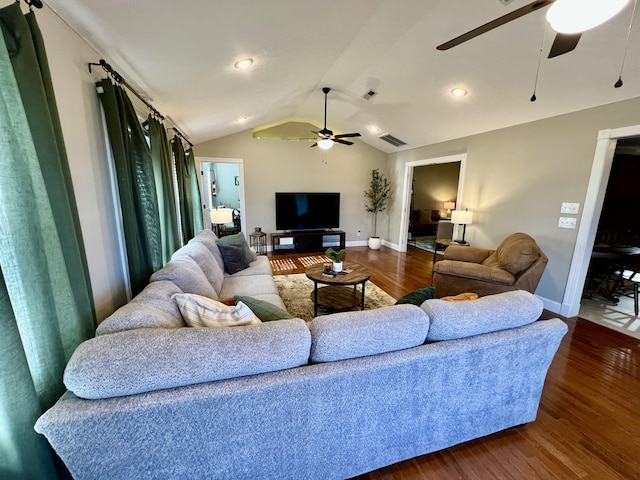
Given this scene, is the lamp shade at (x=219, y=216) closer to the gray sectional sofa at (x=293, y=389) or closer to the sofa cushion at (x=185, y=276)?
the sofa cushion at (x=185, y=276)

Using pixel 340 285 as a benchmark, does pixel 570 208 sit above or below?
above

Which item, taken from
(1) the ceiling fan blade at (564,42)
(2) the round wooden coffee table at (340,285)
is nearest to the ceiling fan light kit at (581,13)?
(1) the ceiling fan blade at (564,42)

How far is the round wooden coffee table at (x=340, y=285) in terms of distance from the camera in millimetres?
2814

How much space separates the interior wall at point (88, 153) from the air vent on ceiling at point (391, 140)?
195 inches

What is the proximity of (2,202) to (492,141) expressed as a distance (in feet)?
16.5

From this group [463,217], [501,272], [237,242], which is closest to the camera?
[501,272]

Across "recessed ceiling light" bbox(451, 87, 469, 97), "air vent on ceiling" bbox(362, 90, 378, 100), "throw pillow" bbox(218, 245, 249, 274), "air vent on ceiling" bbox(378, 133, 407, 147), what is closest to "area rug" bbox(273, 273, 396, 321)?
"throw pillow" bbox(218, 245, 249, 274)

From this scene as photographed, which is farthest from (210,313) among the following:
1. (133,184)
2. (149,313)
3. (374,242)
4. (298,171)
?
(374,242)

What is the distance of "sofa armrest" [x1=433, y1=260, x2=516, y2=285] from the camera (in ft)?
9.57

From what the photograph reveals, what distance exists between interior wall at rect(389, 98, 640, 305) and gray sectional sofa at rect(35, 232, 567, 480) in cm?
237

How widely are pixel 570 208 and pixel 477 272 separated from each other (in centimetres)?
133

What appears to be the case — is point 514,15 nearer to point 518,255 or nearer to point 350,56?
point 350,56

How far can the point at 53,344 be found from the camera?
1.06 meters

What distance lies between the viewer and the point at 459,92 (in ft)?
10.8
